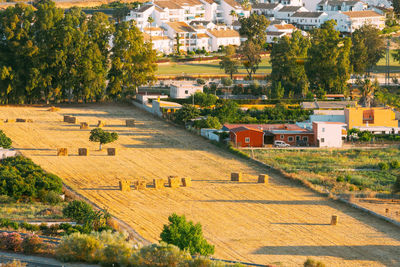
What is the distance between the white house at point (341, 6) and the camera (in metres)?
146

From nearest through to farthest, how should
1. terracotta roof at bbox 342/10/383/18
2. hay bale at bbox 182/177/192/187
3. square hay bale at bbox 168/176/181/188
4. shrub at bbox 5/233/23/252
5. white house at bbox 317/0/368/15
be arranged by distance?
shrub at bbox 5/233/23/252, square hay bale at bbox 168/176/181/188, hay bale at bbox 182/177/192/187, terracotta roof at bbox 342/10/383/18, white house at bbox 317/0/368/15

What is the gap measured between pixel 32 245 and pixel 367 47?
239 feet

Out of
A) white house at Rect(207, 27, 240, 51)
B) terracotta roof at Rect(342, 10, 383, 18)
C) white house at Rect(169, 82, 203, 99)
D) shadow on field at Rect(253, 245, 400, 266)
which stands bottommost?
shadow on field at Rect(253, 245, 400, 266)

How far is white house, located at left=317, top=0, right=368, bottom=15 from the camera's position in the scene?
14638 centimetres

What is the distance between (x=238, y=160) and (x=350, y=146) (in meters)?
9.95

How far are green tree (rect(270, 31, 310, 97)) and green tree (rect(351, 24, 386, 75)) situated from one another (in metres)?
8.05

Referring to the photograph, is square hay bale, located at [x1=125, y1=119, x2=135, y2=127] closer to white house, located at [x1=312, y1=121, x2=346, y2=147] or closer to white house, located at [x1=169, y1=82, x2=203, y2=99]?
white house, located at [x1=169, y1=82, x2=203, y2=99]

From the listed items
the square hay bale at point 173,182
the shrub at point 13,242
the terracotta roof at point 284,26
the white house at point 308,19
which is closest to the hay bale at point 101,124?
the square hay bale at point 173,182

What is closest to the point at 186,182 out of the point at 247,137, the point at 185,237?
the point at 247,137

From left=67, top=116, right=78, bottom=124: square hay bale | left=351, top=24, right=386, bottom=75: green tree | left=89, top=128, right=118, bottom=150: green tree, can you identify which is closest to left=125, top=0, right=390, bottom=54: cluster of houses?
left=351, top=24, right=386, bottom=75: green tree

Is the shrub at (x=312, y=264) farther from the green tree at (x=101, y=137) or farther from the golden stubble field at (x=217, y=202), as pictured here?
the green tree at (x=101, y=137)

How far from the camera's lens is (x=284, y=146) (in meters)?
63.7

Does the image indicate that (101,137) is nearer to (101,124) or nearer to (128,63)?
(101,124)

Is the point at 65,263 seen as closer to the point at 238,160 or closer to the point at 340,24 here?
the point at 238,160
